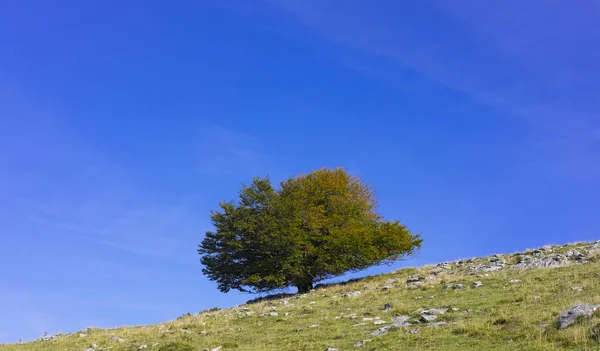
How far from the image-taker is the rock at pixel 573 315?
14656 millimetres

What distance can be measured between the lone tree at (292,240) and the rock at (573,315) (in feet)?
89.2

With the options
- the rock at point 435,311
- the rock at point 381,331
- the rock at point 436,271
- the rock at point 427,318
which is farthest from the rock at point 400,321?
the rock at point 436,271

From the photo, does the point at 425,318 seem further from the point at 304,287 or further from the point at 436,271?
the point at 304,287

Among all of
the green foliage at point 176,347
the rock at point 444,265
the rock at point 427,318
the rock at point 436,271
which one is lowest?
the rock at point 427,318

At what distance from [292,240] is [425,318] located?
2292 cm

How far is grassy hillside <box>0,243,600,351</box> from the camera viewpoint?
1534 centimetres

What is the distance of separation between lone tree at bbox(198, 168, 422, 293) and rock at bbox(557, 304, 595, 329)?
27.2 meters

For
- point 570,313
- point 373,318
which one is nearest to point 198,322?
point 373,318

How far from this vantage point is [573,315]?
14.9m

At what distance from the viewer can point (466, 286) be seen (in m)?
28.0

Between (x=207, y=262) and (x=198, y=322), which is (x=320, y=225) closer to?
(x=207, y=262)

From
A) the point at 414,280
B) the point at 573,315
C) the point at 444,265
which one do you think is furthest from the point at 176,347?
the point at 444,265

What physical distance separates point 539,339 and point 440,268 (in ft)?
86.4

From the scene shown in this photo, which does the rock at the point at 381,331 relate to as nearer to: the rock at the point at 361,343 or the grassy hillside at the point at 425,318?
the grassy hillside at the point at 425,318
